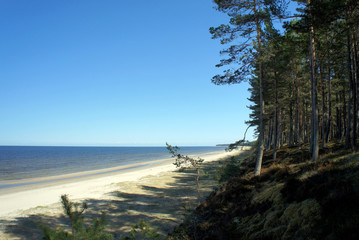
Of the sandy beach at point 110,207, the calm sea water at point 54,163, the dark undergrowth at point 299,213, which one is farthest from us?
the calm sea water at point 54,163

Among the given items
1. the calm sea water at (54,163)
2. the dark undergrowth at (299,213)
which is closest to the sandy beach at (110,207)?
the dark undergrowth at (299,213)

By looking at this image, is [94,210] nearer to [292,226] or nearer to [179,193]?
[179,193]

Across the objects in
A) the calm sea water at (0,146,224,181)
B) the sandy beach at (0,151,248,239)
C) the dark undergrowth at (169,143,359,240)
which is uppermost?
the dark undergrowth at (169,143,359,240)

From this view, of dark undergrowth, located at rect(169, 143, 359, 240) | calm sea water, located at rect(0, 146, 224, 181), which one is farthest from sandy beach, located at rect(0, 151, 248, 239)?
calm sea water, located at rect(0, 146, 224, 181)

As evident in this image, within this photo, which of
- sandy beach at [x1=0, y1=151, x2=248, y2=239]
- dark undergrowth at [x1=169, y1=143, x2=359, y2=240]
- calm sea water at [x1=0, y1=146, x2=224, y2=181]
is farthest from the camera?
calm sea water at [x1=0, y1=146, x2=224, y2=181]

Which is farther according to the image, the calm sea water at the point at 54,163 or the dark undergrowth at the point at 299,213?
the calm sea water at the point at 54,163

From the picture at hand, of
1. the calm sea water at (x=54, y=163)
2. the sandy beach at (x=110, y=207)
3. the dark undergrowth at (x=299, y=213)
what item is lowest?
the calm sea water at (x=54, y=163)

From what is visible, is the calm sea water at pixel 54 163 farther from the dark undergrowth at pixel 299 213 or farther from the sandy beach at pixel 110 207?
the dark undergrowth at pixel 299 213

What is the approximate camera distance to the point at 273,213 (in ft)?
21.7

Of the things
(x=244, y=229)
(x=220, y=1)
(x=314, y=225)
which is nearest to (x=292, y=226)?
(x=314, y=225)

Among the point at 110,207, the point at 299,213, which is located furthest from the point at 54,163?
the point at 299,213

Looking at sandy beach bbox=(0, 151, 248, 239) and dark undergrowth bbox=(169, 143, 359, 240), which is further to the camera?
sandy beach bbox=(0, 151, 248, 239)

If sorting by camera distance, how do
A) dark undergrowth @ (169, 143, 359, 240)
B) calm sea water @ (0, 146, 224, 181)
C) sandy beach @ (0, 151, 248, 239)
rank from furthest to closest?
1. calm sea water @ (0, 146, 224, 181)
2. sandy beach @ (0, 151, 248, 239)
3. dark undergrowth @ (169, 143, 359, 240)

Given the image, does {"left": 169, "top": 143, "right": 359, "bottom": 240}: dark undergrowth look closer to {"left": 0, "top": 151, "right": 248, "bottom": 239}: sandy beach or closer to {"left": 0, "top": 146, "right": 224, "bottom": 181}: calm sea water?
{"left": 0, "top": 151, "right": 248, "bottom": 239}: sandy beach
